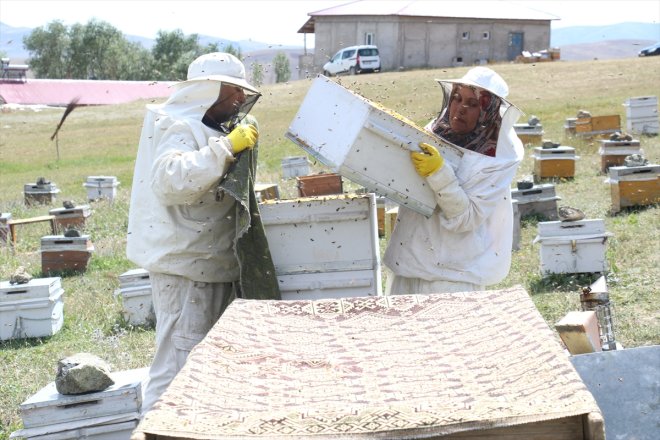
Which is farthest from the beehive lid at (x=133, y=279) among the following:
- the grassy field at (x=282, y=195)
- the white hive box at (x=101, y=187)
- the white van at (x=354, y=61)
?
the white van at (x=354, y=61)

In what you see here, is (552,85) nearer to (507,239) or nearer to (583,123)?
(583,123)

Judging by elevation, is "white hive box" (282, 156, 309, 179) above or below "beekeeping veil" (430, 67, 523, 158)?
below

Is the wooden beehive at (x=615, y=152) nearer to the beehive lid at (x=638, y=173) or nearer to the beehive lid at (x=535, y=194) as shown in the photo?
the beehive lid at (x=638, y=173)

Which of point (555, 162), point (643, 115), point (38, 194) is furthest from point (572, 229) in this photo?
point (38, 194)

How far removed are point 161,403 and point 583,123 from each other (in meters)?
12.5

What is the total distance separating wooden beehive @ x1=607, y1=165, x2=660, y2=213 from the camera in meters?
8.91

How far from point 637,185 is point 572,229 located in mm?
2208

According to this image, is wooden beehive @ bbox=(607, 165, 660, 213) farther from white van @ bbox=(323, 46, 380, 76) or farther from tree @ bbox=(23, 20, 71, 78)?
tree @ bbox=(23, 20, 71, 78)

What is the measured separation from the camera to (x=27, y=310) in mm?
6688

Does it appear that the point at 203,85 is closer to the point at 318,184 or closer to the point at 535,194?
the point at 318,184

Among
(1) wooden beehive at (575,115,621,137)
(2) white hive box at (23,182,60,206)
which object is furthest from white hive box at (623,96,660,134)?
(2) white hive box at (23,182,60,206)

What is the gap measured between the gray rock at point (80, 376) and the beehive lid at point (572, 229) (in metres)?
3.94

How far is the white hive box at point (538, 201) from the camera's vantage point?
8.89 meters

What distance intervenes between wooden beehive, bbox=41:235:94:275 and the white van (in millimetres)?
24947
